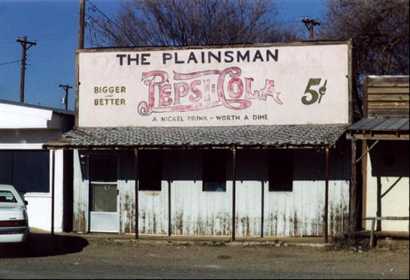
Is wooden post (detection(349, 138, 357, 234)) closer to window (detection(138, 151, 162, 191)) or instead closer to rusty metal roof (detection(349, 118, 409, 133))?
rusty metal roof (detection(349, 118, 409, 133))

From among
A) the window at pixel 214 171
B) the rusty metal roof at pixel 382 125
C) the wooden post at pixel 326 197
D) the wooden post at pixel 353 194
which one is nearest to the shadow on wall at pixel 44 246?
the window at pixel 214 171

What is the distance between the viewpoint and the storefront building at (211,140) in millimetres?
18516

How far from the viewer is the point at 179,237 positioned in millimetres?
19125

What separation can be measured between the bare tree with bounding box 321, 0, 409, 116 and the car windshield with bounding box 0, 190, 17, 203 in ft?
37.2

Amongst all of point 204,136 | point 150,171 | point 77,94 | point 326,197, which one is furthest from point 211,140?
point 77,94

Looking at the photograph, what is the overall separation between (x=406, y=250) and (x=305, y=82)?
4.91 metres

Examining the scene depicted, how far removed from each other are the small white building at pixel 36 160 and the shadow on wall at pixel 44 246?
0.85 metres

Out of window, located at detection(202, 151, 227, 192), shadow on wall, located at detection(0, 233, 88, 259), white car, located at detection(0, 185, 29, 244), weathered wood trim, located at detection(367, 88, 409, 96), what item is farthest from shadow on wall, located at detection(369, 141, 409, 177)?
white car, located at detection(0, 185, 29, 244)

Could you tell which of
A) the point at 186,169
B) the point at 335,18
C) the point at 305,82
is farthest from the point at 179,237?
the point at 335,18

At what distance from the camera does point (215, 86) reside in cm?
1955

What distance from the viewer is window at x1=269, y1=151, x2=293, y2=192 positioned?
1889 centimetres

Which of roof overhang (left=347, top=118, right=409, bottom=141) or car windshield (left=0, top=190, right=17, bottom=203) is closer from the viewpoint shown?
roof overhang (left=347, top=118, right=409, bottom=141)

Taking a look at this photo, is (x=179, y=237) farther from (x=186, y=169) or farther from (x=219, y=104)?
(x=219, y=104)

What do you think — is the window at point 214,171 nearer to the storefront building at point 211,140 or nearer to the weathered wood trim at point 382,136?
the storefront building at point 211,140
